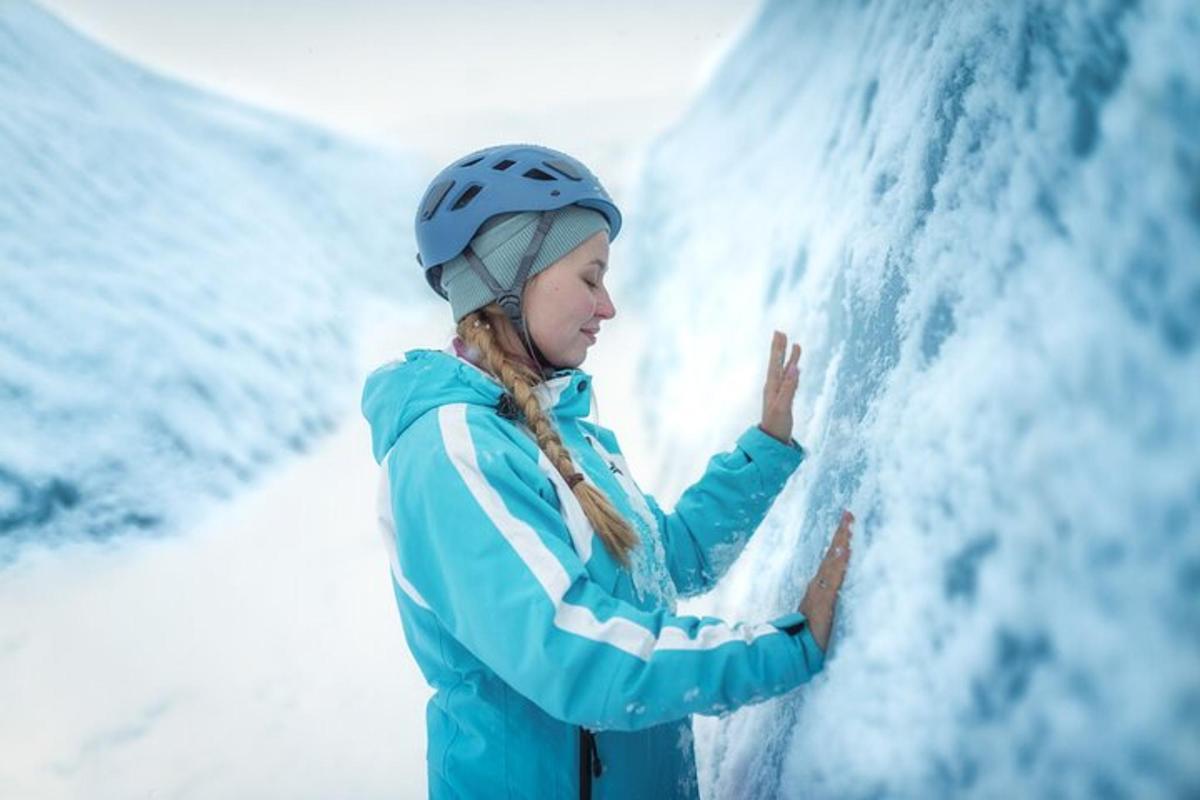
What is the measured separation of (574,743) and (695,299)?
3.62 m

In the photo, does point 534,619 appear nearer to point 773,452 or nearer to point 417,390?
point 417,390

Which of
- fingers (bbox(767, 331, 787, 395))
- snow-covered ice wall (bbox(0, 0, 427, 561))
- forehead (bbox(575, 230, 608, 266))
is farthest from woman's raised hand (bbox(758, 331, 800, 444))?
snow-covered ice wall (bbox(0, 0, 427, 561))

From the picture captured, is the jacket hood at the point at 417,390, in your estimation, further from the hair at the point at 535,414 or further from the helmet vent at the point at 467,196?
the helmet vent at the point at 467,196

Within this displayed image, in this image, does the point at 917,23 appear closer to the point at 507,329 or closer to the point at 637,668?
the point at 507,329

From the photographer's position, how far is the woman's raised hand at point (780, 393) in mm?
1782

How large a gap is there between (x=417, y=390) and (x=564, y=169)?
599 millimetres

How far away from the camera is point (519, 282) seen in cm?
155

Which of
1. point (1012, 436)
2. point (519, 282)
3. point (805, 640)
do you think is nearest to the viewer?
point (1012, 436)

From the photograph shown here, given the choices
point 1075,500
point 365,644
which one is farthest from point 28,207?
point 1075,500

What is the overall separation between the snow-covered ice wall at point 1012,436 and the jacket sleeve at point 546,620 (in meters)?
0.22

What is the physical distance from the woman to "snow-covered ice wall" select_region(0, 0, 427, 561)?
7.19ft

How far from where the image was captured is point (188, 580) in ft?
10.6

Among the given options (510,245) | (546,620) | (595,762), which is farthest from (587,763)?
(510,245)

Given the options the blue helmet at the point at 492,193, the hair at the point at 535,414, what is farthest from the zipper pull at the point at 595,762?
the blue helmet at the point at 492,193
